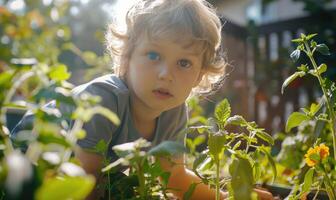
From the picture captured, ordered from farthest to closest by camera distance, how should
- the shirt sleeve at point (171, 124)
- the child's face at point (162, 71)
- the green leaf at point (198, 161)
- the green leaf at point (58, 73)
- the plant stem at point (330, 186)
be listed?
the shirt sleeve at point (171, 124)
the child's face at point (162, 71)
the plant stem at point (330, 186)
the green leaf at point (198, 161)
the green leaf at point (58, 73)

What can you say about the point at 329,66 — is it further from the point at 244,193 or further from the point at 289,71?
the point at 244,193

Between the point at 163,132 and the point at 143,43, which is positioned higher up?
the point at 143,43

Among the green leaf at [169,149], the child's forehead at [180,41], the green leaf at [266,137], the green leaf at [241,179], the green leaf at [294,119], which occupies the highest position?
the child's forehead at [180,41]

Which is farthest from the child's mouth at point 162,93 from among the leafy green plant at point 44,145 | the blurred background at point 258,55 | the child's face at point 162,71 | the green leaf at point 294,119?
the blurred background at point 258,55

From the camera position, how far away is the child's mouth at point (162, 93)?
1493 mm

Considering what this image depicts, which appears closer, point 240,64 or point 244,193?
point 244,193

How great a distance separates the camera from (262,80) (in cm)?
459

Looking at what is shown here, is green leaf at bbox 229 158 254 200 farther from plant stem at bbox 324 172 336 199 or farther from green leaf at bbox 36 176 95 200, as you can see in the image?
green leaf at bbox 36 176 95 200

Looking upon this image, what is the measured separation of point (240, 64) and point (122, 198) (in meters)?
3.78

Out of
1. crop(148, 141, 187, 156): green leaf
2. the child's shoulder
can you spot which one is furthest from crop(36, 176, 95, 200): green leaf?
the child's shoulder

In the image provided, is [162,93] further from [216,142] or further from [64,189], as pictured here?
[64,189]

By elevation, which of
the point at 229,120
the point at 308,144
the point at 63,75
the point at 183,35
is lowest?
the point at 308,144

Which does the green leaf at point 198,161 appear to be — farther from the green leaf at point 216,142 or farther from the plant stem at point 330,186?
the plant stem at point 330,186

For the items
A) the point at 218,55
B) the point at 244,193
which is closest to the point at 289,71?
the point at 218,55
